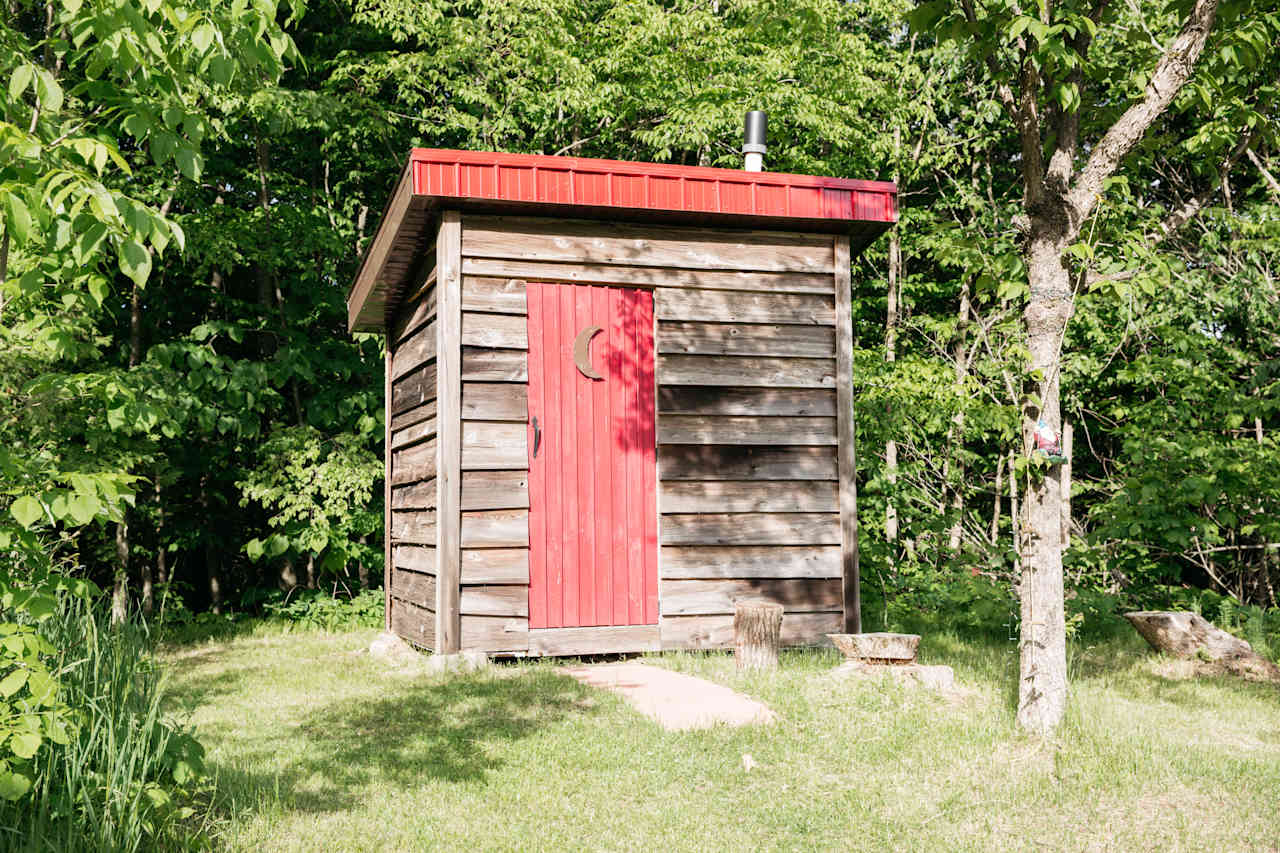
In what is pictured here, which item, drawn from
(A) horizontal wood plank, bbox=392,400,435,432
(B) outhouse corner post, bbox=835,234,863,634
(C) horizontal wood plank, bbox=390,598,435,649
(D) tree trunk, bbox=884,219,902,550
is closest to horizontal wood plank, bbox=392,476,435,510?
(A) horizontal wood plank, bbox=392,400,435,432

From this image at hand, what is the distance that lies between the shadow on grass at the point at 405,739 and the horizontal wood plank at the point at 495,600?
0.55 m

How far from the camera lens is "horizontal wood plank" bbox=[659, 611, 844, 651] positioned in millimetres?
7293

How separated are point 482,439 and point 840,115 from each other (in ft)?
29.1

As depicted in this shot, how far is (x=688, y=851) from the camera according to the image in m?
3.58

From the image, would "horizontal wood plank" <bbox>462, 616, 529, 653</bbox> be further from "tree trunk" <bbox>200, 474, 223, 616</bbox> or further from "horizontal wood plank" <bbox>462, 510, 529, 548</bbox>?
"tree trunk" <bbox>200, 474, 223, 616</bbox>

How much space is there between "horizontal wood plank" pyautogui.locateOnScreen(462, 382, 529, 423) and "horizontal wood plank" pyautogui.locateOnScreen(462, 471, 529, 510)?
382mm

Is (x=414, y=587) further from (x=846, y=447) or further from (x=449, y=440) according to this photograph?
(x=846, y=447)

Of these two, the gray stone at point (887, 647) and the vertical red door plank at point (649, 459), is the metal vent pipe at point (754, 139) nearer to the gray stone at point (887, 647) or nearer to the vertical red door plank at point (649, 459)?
the vertical red door plank at point (649, 459)

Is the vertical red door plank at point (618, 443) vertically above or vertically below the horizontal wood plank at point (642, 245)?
below

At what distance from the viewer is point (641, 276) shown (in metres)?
7.44

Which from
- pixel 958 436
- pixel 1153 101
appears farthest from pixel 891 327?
pixel 1153 101

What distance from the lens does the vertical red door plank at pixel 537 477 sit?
23.1ft

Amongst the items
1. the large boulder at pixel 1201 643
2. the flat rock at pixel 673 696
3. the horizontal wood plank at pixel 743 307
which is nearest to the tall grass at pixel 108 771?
the flat rock at pixel 673 696

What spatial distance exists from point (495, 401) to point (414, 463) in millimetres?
1817
